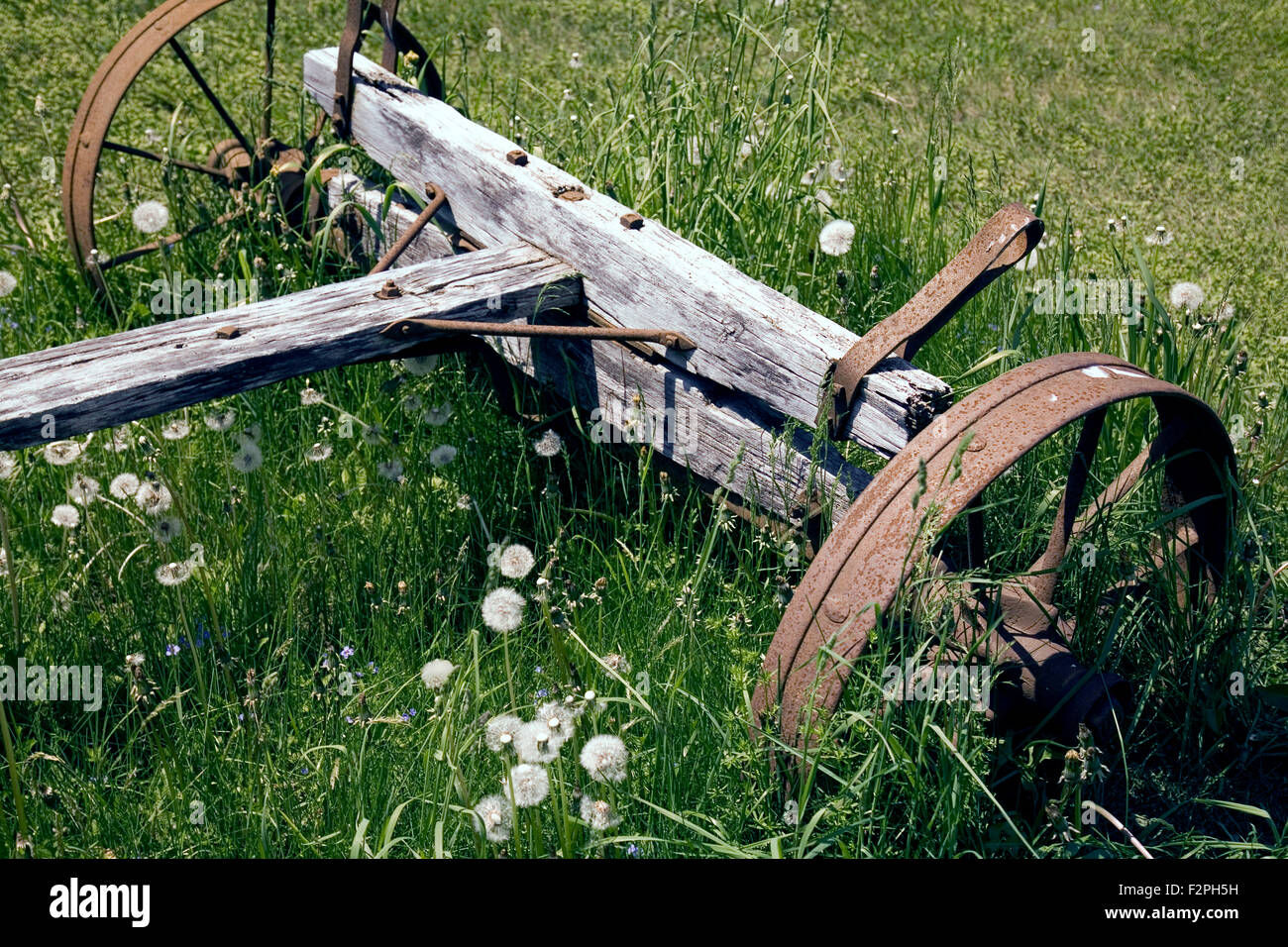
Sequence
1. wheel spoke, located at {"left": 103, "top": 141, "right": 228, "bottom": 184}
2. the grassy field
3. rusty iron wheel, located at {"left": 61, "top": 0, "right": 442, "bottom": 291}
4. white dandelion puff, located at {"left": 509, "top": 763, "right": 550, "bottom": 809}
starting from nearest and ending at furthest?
white dandelion puff, located at {"left": 509, "top": 763, "right": 550, "bottom": 809}, the grassy field, rusty iron wheel, located at {"left": 61, "top": 0, "right": 442, "bottom": 291}, wheel spoke, located at {"left": 103, "top": 141, "right": 228, "bottom": 184}

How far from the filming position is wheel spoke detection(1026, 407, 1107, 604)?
9.36 ft

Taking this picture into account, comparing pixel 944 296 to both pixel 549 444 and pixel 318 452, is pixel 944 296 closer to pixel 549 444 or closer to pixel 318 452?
pixel 549 444

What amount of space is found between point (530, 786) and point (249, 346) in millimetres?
1390

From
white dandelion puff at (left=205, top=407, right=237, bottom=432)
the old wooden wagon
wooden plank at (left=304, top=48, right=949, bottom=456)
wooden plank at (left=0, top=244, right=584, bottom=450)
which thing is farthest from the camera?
white dandelion puff at (left=205, top=407, right=237, bottom=432)

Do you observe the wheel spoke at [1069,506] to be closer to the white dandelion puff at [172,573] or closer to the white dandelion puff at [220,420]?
the white dandelion puff at [172,573]

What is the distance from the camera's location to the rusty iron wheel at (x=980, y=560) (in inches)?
94.7

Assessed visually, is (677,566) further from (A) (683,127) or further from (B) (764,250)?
(A) (683,127)

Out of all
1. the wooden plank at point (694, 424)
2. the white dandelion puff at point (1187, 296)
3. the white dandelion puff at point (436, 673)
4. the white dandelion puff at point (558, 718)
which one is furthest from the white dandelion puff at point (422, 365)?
the white dandelion puff at point (1187, 296)

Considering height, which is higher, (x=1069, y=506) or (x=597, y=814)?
(x=1069, y=506)

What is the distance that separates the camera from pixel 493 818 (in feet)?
7.55

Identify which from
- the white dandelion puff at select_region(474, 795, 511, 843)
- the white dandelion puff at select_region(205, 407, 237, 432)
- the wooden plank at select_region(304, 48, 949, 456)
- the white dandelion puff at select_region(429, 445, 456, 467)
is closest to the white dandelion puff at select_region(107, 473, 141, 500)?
the white dandelion puff at select_region(205, 407, 237, 432)

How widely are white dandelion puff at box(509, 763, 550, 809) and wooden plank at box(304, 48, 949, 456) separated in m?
1.12

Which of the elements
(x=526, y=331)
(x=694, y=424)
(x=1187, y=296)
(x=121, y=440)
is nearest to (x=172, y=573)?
(x=121, y=440)

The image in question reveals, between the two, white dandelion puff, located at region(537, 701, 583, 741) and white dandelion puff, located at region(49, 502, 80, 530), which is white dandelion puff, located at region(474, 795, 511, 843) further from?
white dandelion puff, located at region(49, 502, 80, 530)
